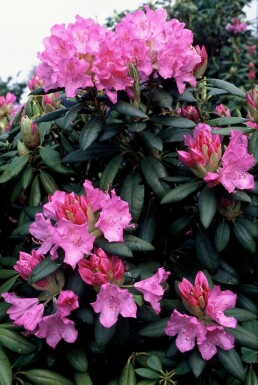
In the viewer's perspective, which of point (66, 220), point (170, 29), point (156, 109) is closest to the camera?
point (66, 220)

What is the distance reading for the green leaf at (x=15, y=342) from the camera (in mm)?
1450

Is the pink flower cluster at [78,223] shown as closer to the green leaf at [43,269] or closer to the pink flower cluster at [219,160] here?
Result: the green leaf at [43,269]

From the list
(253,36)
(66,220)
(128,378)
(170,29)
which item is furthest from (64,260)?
(253,36)

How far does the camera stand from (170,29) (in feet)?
5.27

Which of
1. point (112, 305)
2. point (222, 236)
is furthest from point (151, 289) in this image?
point (222, 236)

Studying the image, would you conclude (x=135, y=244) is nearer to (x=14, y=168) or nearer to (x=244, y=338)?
(x=244, y=338)

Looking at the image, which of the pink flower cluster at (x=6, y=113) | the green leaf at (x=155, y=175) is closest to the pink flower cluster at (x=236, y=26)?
the pink flower cluster at (x=6, y=113)

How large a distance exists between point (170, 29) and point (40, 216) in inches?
24.8

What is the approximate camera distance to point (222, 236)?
1600 millimetres

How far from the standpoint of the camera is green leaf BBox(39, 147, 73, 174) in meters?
1.75

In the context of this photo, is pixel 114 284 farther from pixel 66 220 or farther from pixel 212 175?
pixel 212 175

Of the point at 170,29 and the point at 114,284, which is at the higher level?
the point at 170,29

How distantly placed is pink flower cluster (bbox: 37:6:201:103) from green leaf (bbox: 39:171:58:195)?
29cm

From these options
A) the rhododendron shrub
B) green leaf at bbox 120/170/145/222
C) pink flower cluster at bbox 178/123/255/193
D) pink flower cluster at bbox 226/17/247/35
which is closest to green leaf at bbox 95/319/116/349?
the rhododendron shrub
